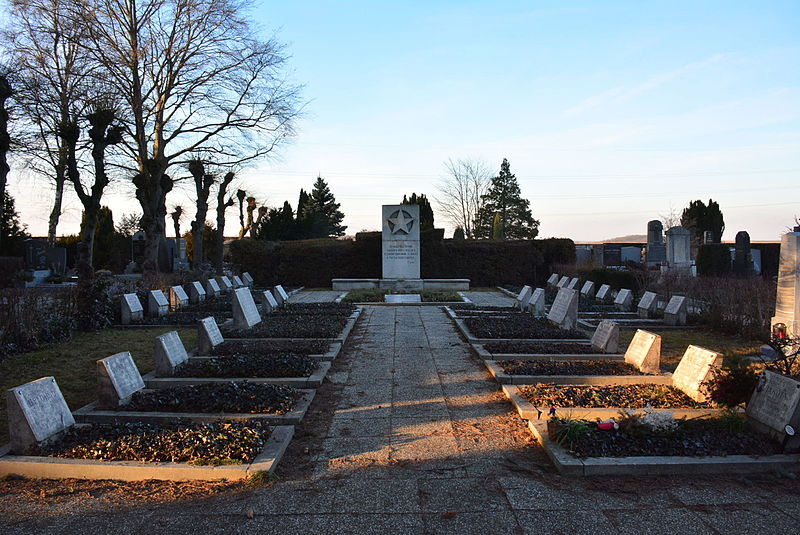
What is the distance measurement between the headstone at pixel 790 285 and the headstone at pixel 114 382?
8.45 metres

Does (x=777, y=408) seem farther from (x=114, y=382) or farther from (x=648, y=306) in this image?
(x=648, y=306)

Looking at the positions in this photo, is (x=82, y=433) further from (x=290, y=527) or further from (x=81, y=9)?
(x=81, y=9)

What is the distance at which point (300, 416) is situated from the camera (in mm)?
5312

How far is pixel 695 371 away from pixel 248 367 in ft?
15.9

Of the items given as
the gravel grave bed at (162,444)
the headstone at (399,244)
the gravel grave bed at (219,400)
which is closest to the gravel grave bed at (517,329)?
the gravel grave bed at (219,400)

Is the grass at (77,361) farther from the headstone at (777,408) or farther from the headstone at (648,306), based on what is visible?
the headstone at (648,306)

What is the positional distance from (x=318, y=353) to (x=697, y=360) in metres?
4.72

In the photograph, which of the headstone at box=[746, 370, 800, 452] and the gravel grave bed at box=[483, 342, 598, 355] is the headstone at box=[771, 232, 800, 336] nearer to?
the gravel grave bed at box=[483, 342, 598, 355]

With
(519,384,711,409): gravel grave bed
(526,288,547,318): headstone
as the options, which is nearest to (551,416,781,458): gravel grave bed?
(519,384,711,409): gravel grave bed

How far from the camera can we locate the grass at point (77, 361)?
653 centimetres

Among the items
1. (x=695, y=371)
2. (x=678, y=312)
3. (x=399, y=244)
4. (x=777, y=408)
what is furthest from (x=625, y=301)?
(x=777, y=408)

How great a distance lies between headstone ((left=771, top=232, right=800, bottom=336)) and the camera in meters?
8.26

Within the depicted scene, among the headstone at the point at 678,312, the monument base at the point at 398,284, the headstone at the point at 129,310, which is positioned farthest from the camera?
the monument base at the point at 398,284

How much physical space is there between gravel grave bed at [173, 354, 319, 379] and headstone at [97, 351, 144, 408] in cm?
106
